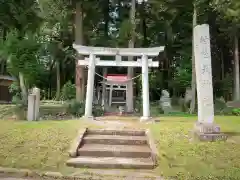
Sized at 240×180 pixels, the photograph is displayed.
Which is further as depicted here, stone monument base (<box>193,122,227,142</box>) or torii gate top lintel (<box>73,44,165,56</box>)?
torii gate top lintel (<box>73,44,165,56</box>)

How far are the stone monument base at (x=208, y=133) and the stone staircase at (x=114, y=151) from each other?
1.47m

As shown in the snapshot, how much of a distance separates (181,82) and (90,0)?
7963 mm

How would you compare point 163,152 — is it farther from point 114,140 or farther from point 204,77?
point 204,77

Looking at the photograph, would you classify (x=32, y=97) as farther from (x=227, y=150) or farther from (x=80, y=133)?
(x=227, y=150)

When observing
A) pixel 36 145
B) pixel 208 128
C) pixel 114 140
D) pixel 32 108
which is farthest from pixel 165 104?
pixel 36 145

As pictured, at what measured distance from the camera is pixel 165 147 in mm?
7457

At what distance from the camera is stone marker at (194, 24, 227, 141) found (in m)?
8.14

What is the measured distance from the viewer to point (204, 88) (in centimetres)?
858

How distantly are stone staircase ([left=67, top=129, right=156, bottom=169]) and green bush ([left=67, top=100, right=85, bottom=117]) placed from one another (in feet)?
18.2

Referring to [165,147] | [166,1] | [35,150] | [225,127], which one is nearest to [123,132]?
[165,147]

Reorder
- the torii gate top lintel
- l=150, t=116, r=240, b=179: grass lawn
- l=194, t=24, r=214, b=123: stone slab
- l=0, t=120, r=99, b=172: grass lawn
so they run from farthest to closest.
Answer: the torii gate top lintel, l=194, t=24, r=214, b=123: stone slab, l=0, t=120, r=99, b=172: grass lawn, l=150, t=116, r=240, b=179: grass lawn

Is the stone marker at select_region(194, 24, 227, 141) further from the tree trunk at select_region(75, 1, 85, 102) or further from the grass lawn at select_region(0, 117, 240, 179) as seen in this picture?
the tree trunk at select_region(75, 1, 85, 102)

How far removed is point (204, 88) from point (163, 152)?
263 cm

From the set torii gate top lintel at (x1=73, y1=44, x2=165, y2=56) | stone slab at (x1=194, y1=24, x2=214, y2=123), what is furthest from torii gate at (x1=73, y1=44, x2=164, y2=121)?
stone slab at (x1=194, y1=24, x2=214, y2=123)
